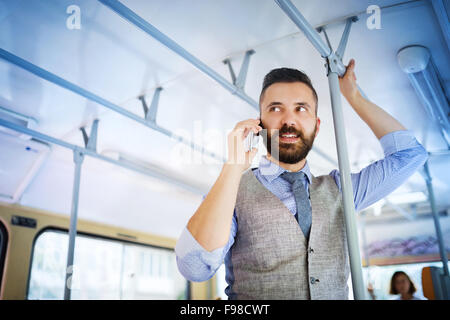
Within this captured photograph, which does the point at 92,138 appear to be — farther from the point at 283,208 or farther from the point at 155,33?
the point at 283,208

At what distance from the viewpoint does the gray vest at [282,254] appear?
1072 mm

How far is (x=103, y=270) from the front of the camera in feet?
24.2

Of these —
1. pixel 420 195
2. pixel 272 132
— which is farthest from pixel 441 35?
pixel 420 195

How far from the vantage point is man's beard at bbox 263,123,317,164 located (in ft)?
4.05

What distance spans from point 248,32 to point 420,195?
19.4ft

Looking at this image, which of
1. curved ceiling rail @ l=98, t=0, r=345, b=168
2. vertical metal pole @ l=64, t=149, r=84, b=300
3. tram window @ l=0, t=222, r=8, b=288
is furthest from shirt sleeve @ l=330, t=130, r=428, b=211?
tram window @ l=0, t=222, r=8, b=288

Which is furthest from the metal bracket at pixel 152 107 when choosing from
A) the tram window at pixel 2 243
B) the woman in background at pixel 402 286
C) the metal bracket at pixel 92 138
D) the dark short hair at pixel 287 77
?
the woman in background at pixel 402 286

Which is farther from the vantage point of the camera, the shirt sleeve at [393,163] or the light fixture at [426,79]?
the light fixture at [426,79]

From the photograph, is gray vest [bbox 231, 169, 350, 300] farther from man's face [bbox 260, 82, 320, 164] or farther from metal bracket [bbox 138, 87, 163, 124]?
metal bracket [bbox 138, 87, 163, 124]

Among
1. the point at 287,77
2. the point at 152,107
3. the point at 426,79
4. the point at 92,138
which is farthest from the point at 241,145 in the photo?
the point at 92,138

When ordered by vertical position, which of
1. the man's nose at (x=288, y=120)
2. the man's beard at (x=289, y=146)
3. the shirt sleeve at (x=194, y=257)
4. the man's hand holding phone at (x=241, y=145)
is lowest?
the shirt sleeve at (x=194, y=257)

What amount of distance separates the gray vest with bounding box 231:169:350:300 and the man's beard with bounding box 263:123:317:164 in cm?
13

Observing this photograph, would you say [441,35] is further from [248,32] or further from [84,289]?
[84,289]

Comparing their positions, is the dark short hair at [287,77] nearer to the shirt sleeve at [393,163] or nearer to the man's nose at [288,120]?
the man's nose at [288,120]
